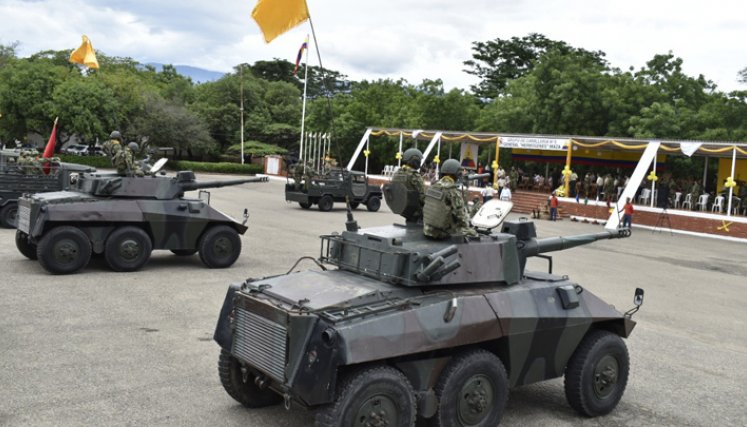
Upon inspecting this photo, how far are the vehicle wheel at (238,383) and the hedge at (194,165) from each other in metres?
40.0

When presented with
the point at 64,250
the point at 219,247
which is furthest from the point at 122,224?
the point at 219,247

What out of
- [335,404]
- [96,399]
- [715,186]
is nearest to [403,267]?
[335,404]

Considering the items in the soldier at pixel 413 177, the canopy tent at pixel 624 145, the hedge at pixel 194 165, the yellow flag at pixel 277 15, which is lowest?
the hedge at pixel 194 165

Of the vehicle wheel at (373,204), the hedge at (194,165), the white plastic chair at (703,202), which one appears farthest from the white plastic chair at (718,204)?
the hedge at (194,165)

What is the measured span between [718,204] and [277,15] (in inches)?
939

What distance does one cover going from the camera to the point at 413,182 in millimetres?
6930

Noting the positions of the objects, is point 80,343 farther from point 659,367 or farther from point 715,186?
point 715,186

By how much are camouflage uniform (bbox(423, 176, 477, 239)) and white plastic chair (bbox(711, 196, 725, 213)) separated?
2449 centimetres

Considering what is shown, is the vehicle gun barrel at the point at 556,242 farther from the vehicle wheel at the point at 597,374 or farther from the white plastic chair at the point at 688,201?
the white plastic chair at the point at 688,201

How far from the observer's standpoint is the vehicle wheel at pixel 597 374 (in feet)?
20.9

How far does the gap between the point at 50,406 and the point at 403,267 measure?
10.6ft

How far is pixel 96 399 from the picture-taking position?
6.26 metres

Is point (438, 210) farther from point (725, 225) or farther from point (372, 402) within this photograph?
point (725, 225)

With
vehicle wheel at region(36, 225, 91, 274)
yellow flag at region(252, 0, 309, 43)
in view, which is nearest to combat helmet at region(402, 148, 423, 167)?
yellow flag at region(252, 0, 309, 43)
